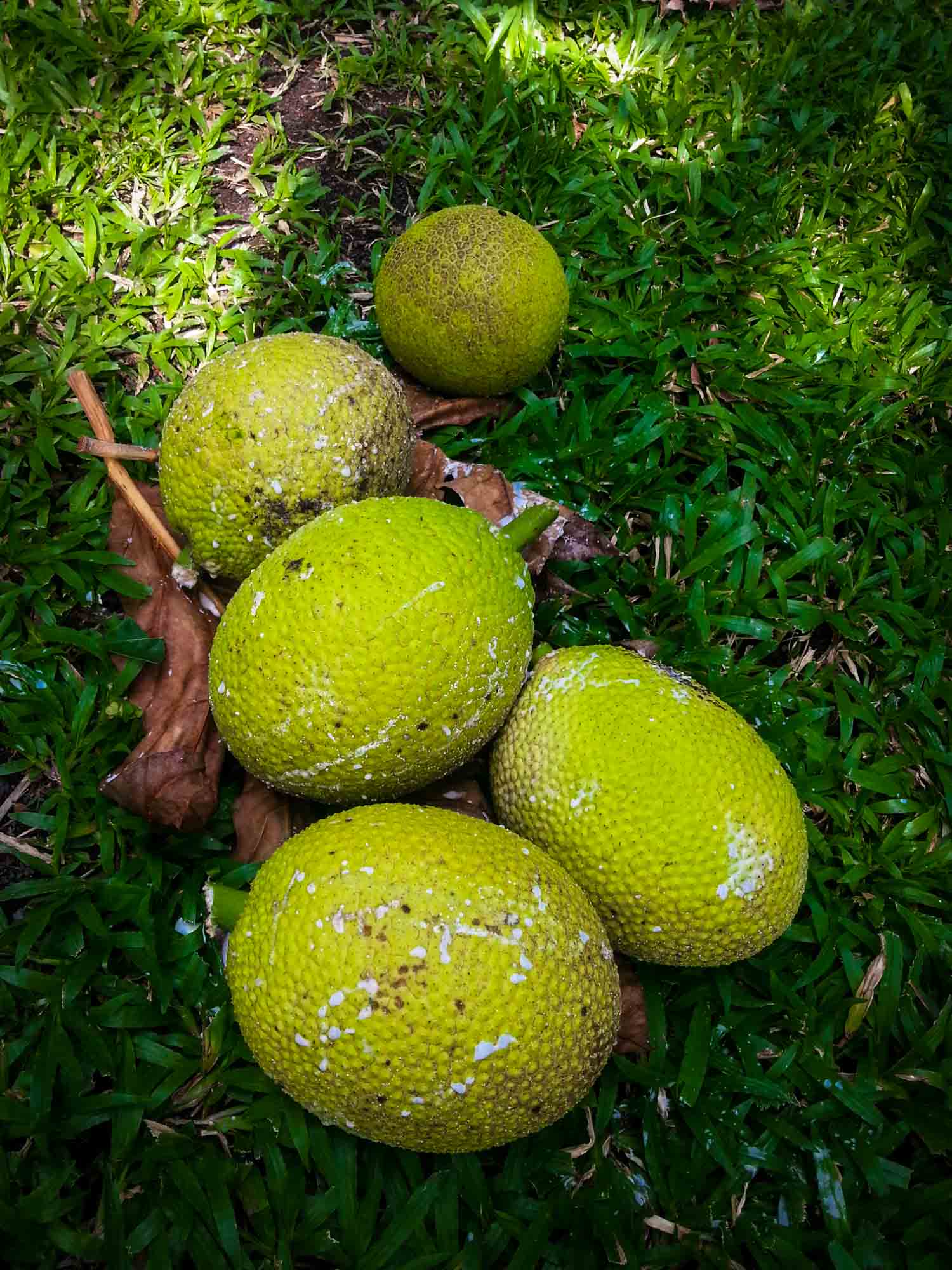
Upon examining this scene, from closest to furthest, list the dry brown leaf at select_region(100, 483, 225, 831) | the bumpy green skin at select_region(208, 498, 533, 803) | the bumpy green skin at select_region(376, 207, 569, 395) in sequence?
the bumpy green skin at select_region(208, 498, 533, 803), the dry brown leaf at select_region(100, 483, 225, 831), the bumpy green skin at select_region(376, 207, 569, 395)

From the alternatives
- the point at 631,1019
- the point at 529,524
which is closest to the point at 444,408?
the point at 529,524

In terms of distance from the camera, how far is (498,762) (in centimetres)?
176

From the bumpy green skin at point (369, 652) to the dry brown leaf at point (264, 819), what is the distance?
216 mm

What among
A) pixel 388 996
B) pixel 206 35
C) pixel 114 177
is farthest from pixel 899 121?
pixel 388 996

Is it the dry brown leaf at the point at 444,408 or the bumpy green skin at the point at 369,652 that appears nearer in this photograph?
the bumpy green skin at the point at 369,652

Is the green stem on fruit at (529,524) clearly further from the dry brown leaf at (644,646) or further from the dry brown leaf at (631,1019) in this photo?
the dry brown leaf at (631,1019)

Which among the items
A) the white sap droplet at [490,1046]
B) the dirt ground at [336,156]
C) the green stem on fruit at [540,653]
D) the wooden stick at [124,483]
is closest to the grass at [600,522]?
the dirt ground at [336,156]

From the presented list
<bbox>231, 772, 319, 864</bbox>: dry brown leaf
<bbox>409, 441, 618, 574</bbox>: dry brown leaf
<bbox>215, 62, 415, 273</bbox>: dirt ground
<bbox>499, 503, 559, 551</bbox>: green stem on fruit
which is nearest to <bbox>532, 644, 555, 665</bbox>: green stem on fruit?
<bbox>499, 503, 559, 551</bbox>: green stem on fruit

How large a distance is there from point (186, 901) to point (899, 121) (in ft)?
11.9

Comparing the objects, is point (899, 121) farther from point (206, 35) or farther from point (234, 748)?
point (234, 748)

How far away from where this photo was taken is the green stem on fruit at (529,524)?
188 centimetres

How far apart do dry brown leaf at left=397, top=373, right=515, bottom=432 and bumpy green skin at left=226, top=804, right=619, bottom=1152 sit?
1320 mm

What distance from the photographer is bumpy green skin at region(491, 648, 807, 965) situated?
1.53 meters

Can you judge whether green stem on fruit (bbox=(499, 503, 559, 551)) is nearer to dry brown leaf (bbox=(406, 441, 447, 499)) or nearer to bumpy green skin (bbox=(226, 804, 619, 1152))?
dry brown leaf (bbox=(406, 441, 447, 499))
